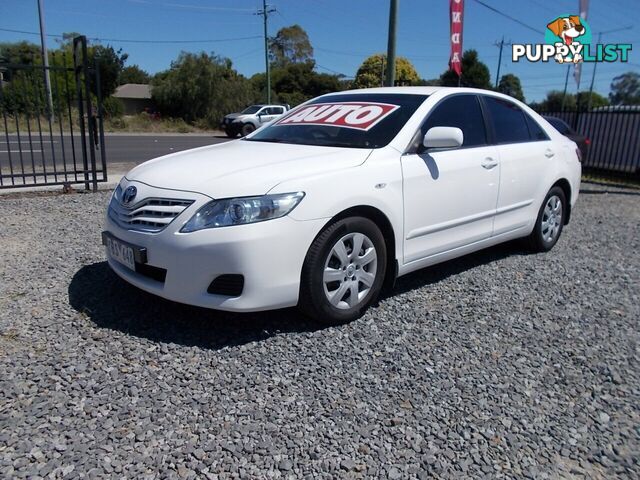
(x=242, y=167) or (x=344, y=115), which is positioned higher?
(x=344, y=115)

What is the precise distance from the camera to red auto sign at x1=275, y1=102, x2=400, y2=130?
3936 mm

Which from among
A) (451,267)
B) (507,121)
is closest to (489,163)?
(507,121)

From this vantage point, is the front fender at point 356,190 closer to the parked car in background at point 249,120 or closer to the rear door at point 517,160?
the rear door at point 517,160

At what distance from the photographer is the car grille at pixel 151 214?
3.06 m

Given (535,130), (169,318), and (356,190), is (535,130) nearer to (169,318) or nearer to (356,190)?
(356,190)

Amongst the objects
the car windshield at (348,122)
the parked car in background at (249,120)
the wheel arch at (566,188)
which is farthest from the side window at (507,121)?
the parked car in background at (249,120)

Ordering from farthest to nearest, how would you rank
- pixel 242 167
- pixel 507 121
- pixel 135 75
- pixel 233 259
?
pixel 135 75, pixel 507 121, pixel 242 167, pixel 233 259

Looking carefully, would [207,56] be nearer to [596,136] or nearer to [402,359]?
[596,136]

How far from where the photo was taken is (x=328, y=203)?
317cm

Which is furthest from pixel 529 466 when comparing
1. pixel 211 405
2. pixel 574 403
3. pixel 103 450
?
pixel 103 450

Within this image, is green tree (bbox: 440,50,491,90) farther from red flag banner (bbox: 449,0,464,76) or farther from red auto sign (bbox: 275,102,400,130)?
red auto sign (bbox: 275,102,400,130)

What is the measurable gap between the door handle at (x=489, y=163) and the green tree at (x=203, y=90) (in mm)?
34077

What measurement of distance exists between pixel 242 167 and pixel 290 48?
70.3 meters

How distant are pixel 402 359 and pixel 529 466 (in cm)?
97
